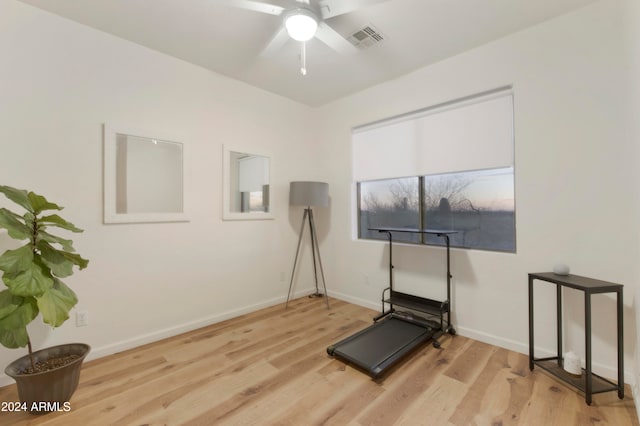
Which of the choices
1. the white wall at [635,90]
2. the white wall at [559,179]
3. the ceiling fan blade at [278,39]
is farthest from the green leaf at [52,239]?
the white wall at [635,90]

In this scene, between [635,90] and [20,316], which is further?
[635,90]

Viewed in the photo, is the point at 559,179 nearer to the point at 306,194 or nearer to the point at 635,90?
the point at 635,90

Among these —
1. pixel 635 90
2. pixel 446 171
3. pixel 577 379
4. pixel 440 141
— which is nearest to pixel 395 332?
pixel 577 379

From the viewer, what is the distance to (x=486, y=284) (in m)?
2.71

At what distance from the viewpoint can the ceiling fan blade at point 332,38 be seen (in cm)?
210

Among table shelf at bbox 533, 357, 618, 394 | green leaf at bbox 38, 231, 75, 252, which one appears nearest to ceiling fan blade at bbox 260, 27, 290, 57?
green leaf at bbox 38, 231, 75, 252

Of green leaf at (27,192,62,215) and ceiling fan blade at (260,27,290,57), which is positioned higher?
ceiling fan blade at (260,27,290,57)

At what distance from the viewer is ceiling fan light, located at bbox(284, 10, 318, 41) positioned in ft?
6.44

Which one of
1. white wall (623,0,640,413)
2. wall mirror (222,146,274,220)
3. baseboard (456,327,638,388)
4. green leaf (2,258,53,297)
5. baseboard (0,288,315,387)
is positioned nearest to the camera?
green leaf (2,258,53,297)

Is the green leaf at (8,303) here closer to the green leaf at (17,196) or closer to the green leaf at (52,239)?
the green leaf at (52,239)

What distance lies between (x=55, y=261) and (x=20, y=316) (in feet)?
1.11

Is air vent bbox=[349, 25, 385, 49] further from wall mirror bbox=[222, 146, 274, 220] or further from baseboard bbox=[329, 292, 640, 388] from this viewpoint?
baseboard bbox=[329, 292, 640, 388]

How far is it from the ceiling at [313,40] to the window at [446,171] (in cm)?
59

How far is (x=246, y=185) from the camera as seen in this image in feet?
11.5
